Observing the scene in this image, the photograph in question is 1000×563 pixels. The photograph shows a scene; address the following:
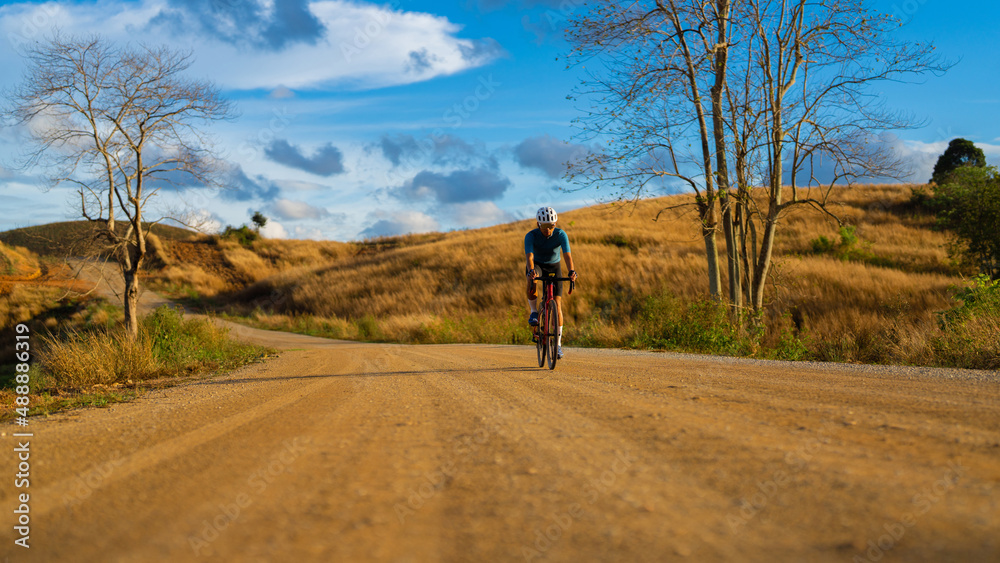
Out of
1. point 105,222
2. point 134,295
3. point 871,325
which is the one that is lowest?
point 871,325

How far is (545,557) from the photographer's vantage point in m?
1.77

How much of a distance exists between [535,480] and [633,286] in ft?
71.1

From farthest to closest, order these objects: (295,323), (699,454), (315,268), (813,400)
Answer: (315,268) → (295,323) → (813,400) → (699,454)

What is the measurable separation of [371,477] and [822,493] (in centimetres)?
193

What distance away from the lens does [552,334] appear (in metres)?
7.80

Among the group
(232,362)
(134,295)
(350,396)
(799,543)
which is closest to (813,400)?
(799,543)

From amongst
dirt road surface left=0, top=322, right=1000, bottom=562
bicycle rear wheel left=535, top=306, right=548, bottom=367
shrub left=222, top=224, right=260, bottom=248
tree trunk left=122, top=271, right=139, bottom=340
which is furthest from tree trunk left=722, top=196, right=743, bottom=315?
shrub left=222, top=224, right=260, bottom=248

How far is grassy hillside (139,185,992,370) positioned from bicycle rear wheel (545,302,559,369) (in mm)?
4684

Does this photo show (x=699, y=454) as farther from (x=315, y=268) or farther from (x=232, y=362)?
(x=315, y=268)

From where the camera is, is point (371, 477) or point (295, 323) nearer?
point (371, 477)

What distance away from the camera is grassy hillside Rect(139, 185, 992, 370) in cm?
1220

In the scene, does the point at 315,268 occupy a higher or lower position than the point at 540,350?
higher

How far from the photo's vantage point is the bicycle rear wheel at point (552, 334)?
7.63 m

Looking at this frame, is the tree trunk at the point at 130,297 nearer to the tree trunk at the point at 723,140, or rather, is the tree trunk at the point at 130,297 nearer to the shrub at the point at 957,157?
the tree trunk at the point at 723,140
